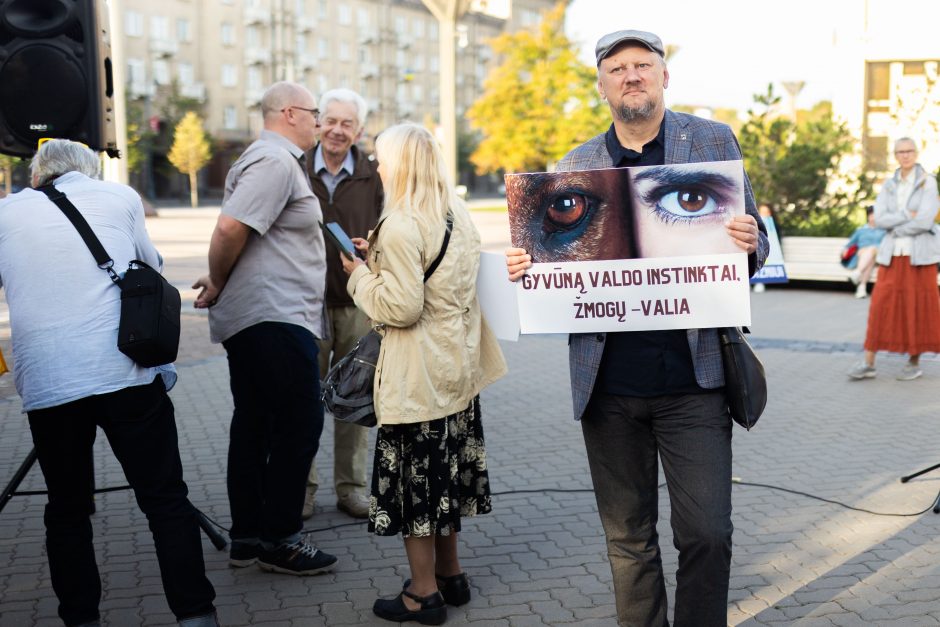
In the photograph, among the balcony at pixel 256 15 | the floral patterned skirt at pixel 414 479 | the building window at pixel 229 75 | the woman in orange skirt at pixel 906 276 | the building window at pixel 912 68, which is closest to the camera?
the floral patterned skirt at pixel 414 479

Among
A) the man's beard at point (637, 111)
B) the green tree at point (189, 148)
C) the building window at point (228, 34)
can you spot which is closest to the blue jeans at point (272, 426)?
the man's beard at point (637, 111)

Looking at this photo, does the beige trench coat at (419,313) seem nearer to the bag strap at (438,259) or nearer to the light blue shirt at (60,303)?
the bag strap at (438,259)

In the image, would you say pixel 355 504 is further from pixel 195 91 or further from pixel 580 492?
pixel 195 91

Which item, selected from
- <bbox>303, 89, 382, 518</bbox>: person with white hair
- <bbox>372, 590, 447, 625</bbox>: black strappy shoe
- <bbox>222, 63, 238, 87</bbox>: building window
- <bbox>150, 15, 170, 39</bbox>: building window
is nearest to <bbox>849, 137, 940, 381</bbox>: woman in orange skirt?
<bbox>303, 89, 382, 518</bbox>: person with white hair

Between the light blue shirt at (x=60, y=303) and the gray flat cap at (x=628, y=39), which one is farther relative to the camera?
the light blue shirt at (x=60, y=303)

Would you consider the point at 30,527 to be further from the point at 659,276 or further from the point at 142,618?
the point at 659,276

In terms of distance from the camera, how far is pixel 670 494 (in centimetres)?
351

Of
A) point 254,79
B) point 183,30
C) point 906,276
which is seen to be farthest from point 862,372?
point 254,79

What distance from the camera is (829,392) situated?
9469mm

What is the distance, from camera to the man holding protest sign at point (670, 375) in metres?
3.38

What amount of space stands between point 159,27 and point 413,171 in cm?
7508

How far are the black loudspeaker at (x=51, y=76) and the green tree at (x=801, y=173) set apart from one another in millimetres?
16446

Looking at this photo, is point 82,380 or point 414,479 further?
point 414,479

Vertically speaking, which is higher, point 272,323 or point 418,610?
point 272,323
